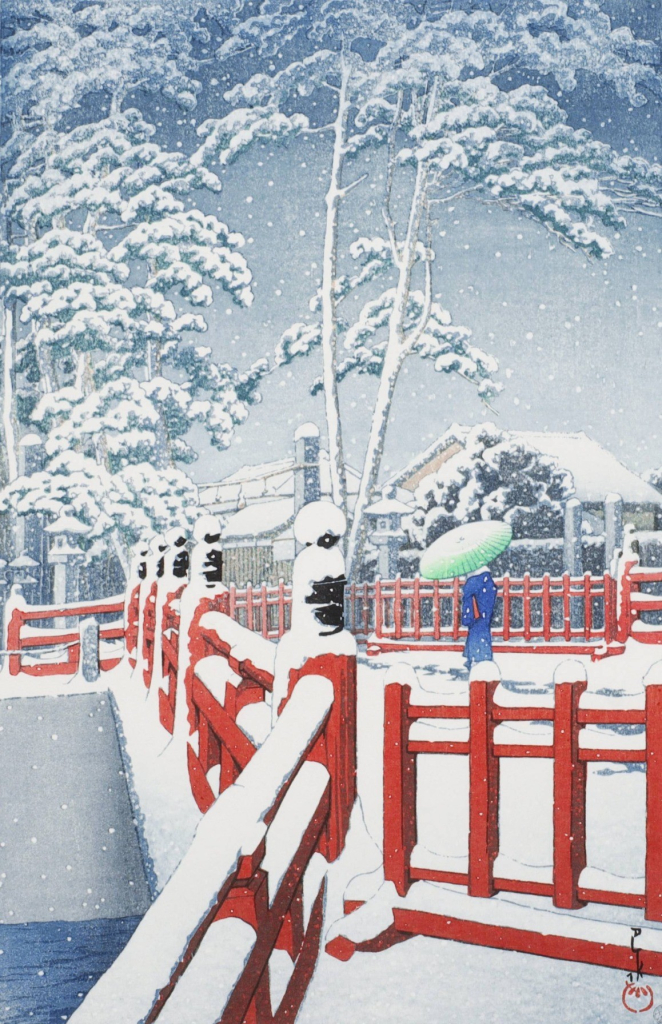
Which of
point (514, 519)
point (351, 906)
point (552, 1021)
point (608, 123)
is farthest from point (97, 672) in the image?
point (608, 123)

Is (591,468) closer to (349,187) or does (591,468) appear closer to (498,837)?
(349,187)

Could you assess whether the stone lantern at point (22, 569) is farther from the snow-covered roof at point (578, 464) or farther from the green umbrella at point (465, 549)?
the green umbrella at point (465, 549)

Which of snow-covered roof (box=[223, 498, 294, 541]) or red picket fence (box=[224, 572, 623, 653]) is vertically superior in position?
snow-covered roof (box=[223, 498, 294, 541])

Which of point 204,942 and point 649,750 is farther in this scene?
point 649,750

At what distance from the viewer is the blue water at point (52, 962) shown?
1656 millimetres

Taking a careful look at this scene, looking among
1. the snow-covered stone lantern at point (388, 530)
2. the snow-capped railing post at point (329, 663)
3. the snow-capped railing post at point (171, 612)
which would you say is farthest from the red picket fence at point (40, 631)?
the snow-capped railing post at point (329, 663)

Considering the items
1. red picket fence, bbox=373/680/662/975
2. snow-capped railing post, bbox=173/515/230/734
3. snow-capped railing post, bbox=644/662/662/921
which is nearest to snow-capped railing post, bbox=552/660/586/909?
red picket fence, bbox=373/680/662/975

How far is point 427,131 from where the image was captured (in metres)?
2.80

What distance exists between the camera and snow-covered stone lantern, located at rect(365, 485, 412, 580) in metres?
2.86

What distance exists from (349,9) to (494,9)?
522mm

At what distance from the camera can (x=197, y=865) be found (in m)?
0.83

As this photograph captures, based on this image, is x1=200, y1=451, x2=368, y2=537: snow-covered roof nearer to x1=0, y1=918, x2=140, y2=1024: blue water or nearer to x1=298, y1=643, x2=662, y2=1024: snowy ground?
x1=298, y1=643, x2=662, y2=1024: snowy ground

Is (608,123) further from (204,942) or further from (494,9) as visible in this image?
(204,942)

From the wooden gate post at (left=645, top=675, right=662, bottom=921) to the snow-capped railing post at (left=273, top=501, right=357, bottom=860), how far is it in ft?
1.58
